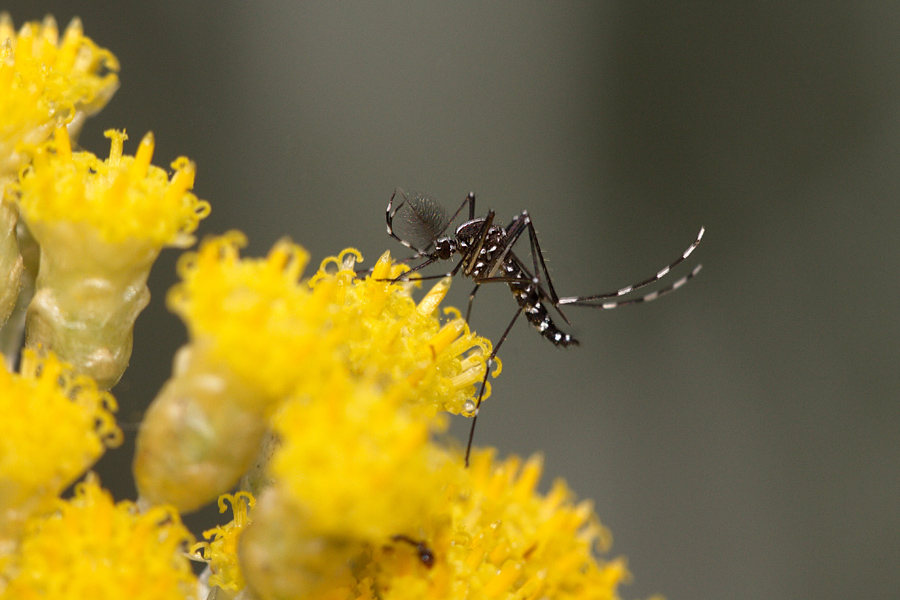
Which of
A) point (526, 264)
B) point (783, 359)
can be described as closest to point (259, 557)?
point (526, 264)

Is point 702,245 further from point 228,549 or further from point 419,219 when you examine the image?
point 228,549

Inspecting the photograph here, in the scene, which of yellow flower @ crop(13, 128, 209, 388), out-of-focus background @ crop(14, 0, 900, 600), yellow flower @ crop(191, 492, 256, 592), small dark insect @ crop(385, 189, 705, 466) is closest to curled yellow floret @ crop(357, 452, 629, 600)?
yellow flower @ crop(191, 492, 256, 592)

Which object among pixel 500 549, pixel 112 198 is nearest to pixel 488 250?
pixel 500 549

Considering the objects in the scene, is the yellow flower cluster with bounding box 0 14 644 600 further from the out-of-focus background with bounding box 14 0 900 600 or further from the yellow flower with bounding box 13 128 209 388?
the out-of-focus background with bounding box 14 0 900 600

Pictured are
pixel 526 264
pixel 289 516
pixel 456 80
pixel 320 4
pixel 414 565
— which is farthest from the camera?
pixel 456 80

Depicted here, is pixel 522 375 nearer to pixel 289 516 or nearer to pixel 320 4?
pixel 320 4
